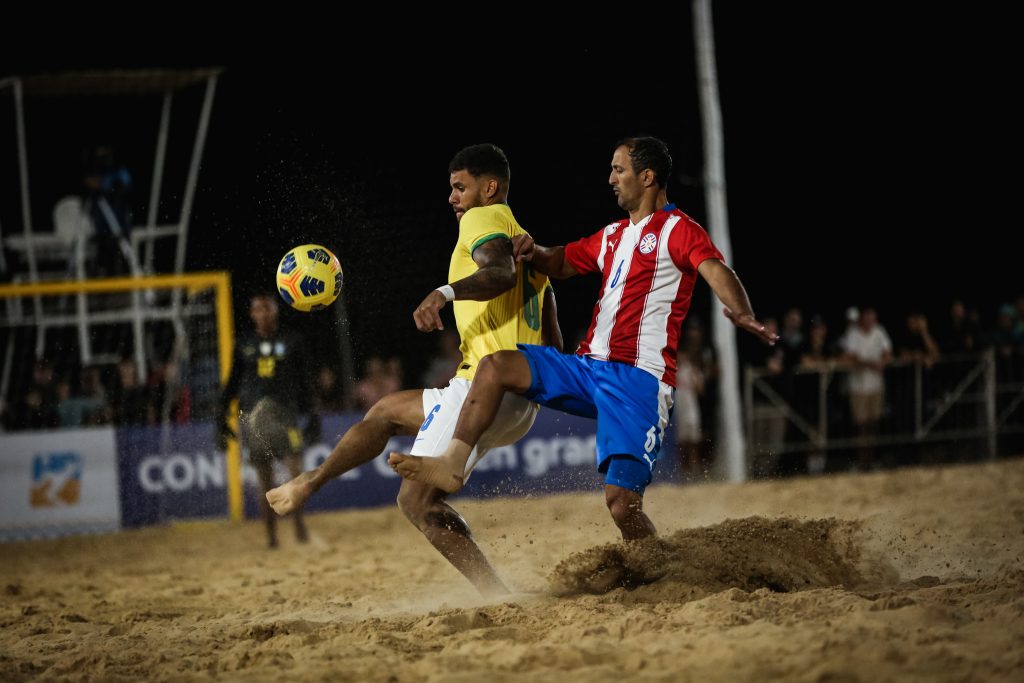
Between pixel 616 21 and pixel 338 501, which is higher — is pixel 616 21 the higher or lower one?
the higher one

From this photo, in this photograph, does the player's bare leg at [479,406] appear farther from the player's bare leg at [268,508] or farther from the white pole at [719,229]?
the white pole at [719,229]

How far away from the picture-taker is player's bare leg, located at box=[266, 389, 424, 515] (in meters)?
5.32

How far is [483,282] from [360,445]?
105cm

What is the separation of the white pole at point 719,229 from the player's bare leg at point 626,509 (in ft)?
27.3

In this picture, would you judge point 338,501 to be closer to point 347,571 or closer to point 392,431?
point 347,571

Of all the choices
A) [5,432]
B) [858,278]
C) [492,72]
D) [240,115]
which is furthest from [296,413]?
[858,278]

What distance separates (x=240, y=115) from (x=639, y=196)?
46.5ft

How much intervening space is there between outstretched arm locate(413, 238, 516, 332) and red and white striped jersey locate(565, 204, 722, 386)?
1.82ft

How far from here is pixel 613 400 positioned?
5406 mm

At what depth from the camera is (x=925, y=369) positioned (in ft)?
47.7

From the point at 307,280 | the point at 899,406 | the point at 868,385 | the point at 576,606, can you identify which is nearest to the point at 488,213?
the point at 307,280

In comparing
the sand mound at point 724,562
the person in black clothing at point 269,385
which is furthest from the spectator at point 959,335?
the sand mound at point 724,562

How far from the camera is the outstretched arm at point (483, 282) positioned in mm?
5082

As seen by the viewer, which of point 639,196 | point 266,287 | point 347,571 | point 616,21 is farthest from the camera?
point 616,21
